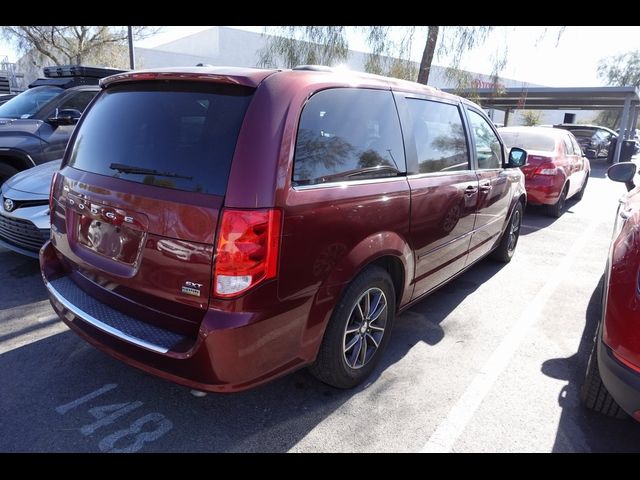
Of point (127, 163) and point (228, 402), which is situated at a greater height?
point (127, 163)

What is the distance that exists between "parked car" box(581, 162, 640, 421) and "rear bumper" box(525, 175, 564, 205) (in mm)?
5270

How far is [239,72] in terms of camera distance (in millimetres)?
2188

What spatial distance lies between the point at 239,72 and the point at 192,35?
40767 millimetres

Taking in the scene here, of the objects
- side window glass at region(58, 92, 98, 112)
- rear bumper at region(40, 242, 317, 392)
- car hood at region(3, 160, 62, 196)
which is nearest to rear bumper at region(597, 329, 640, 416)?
rear bumper at region(40, 242, 317, 392)

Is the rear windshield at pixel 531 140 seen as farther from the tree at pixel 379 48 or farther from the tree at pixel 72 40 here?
the tree at pixel 72 40

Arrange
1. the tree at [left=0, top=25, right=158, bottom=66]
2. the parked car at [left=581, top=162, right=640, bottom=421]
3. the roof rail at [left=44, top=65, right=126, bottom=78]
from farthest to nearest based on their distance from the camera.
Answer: the tree at [left=0, top=25, right=158, bottom=66], the roof rail at [left=44, top=65, right=126, bottom=78], the parked car at [left=581, top=162, right=640, bottom=421]

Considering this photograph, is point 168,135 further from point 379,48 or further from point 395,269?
point 379,48

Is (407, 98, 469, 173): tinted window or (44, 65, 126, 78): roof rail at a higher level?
(44, 65, 126, 78): roof rail

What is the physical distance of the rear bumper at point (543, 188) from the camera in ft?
24.3

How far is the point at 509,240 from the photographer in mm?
5246

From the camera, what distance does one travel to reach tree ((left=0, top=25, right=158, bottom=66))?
25.4 meters

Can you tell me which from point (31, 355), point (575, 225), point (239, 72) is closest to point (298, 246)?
point (239, 72)

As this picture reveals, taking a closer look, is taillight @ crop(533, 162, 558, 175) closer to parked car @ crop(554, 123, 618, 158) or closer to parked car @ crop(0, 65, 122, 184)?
parked car @ crop(0, 65, 122, 184)
